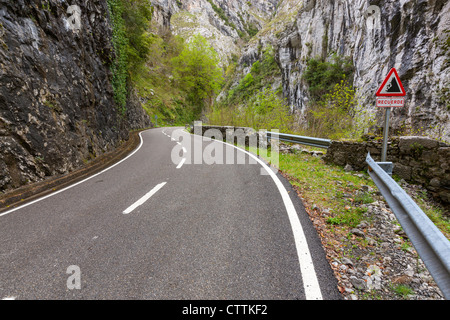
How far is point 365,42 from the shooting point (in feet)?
53.2

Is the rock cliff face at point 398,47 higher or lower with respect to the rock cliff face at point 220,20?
lower

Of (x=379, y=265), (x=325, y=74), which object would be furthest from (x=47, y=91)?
(x=325, y=74)

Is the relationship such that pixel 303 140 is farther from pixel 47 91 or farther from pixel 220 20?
pixel 220 20

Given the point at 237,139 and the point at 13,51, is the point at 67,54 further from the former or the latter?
the point at 237,139

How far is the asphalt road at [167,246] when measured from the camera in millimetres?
2014

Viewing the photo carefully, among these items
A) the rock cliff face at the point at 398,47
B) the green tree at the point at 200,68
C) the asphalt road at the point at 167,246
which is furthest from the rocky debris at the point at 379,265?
the green tree at the point at 200,68

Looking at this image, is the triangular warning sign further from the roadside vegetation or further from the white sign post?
the roadside vegetation

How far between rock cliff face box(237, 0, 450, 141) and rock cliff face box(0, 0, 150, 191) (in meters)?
11.9

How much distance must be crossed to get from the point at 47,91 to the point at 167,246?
7.37 metres

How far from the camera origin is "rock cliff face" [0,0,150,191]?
5359 mm

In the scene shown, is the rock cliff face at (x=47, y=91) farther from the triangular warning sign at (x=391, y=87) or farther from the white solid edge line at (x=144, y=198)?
the triangular warning sign at (x=391, y=87)

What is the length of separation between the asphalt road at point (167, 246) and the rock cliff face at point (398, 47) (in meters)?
6.38

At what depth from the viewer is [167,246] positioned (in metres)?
2.69
